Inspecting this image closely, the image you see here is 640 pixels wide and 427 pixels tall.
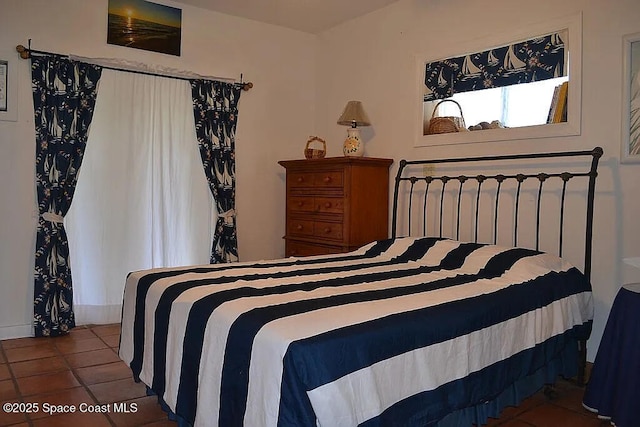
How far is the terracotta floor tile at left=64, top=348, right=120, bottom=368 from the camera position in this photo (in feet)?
9.43

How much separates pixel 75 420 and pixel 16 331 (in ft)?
4.99

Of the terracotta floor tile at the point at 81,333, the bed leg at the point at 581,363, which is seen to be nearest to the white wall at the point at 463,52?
the bed leg at the point at 581,363

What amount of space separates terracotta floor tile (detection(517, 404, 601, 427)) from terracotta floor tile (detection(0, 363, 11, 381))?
Result: 2614 millimetres

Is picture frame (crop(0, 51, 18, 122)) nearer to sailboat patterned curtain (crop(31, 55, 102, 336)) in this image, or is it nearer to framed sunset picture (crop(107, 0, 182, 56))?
sailboat patterned curtain (crop(31, 55, 102, 336))

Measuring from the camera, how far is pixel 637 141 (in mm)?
2506

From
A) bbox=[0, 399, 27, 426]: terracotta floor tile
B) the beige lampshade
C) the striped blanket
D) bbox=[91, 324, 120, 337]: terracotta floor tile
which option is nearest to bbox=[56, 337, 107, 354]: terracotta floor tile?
bbox=[91, 324, 120, 337]: terracotta floor tile

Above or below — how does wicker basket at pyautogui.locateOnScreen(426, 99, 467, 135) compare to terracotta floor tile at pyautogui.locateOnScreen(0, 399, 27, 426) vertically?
above

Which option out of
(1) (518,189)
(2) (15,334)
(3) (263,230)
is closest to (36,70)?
(2) (15,334)

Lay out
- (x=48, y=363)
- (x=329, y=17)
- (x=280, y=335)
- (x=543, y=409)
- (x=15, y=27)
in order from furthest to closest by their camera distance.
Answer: (x=329, y=17) → (x=15, y=27) → (x=48, y=363) → (x=543, y=409) → (x=280, y=335)

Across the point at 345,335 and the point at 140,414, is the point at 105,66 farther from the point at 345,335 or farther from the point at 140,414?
the point at 345,335

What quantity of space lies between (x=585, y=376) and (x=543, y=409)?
1.57 feet

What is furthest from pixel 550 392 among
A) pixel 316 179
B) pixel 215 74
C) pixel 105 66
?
pixel 105 66

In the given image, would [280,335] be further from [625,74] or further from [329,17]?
[329,17]

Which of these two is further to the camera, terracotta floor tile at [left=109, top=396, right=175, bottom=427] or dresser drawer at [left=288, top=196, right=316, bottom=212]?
dresser drawer at [left=288, top=196, right=316, bottom=212]
